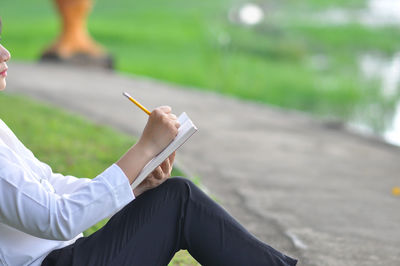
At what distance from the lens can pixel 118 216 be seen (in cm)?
251

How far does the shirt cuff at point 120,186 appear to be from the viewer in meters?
2.21

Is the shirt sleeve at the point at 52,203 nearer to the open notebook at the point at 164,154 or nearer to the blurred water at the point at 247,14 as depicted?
the open notebook at the point at 164,154

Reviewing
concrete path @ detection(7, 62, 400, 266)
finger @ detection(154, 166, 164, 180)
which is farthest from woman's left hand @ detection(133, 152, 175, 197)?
concrete path @ detection(7, 62, 400, 266)

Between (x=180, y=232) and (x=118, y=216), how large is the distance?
22 centimetres

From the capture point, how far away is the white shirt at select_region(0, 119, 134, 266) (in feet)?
6.99

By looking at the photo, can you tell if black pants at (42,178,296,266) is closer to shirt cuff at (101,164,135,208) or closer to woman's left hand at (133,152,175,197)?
woman's left hand at (133,152,175,197)

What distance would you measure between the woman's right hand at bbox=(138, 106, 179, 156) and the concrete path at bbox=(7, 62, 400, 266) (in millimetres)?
1443

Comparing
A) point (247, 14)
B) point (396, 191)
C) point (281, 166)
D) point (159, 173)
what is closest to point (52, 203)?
point (159, 173)

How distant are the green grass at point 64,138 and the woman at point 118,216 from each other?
2.43 m

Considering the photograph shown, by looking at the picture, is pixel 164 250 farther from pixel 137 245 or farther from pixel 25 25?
pixel 25 25

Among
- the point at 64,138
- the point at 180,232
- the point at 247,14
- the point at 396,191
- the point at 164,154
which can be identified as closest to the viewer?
the point at 164,154

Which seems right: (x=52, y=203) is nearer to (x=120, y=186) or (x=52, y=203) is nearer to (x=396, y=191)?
(x=120, y=186)

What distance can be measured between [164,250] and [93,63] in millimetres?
9145

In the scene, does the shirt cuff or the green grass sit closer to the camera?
the shirt cuff
